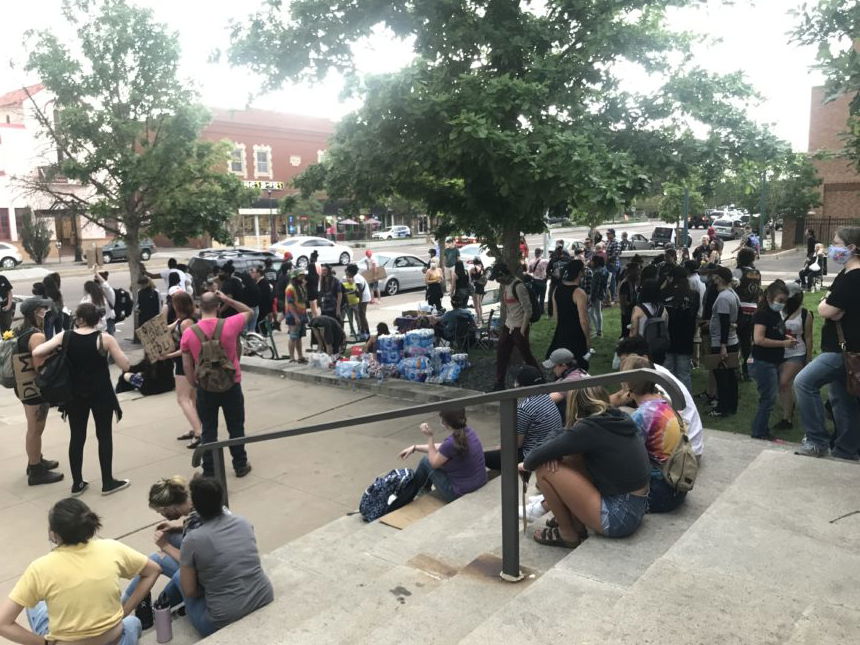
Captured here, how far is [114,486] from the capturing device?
20.9ft

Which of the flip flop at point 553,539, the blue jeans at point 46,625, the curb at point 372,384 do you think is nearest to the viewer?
the blue jeans at point 46,625

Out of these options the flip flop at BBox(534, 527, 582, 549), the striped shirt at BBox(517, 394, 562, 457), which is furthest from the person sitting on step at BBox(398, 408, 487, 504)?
the flip flop at BBox(534, 527, 582, 549)

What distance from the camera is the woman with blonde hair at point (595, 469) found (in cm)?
362

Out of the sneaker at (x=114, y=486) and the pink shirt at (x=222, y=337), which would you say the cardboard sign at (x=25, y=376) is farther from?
the pink shirt at (x=222, y=337)

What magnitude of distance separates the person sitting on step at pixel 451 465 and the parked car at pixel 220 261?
8.29 metres

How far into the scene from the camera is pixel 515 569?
339 centimetres

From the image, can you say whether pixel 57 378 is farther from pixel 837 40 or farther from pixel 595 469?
pixel 837 40

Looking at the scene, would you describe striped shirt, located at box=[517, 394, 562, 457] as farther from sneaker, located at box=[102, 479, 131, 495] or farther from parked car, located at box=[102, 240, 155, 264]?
parked car, located at box=[102, 240, 155, 264]

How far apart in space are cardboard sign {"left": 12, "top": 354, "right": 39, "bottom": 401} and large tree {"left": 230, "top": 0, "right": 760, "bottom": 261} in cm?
418

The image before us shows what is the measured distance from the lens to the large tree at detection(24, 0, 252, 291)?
42.6 feet

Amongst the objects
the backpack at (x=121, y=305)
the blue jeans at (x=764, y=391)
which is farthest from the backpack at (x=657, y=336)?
the backpack at (x=121, y=305)

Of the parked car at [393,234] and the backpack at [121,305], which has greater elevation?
the parked car at [393,234]

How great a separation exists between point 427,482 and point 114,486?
9.87ft

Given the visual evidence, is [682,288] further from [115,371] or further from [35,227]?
[35,227]
